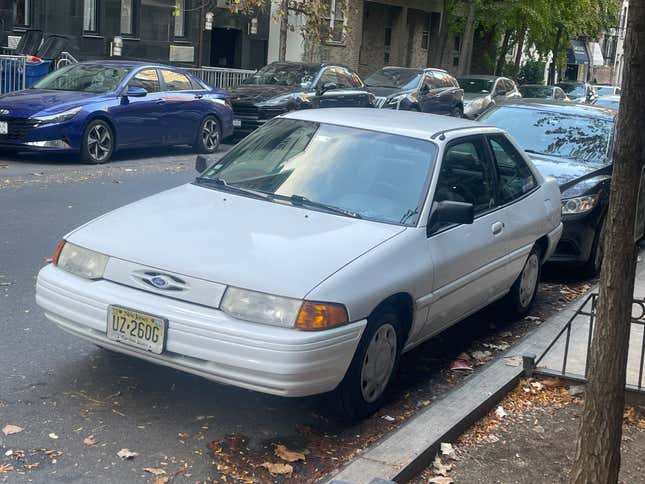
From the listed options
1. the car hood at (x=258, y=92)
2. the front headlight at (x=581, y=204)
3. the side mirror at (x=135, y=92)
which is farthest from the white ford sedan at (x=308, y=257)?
the car hood at (x=258, y=92)

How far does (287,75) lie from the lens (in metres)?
19.7

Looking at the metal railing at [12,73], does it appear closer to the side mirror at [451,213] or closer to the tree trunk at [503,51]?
the side mirror at [451,213]

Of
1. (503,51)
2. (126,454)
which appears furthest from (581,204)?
(503,51)

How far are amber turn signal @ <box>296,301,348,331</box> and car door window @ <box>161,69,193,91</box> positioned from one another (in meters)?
12.1

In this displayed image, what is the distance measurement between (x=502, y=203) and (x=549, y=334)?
3.24 ft

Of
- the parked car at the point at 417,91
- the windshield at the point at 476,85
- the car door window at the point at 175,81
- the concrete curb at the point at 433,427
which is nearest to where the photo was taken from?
the concrete curb at the point at 433,427

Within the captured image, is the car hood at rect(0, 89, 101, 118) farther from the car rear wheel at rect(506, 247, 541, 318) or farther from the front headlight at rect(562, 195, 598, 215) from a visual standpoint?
the car rear wheel at rect(506, 247, 541, 318)

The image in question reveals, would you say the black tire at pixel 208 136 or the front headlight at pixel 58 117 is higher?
the front headlight at pixel 58 117

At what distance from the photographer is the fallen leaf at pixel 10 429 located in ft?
15.5

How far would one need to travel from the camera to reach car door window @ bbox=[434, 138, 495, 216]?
20.2 ft

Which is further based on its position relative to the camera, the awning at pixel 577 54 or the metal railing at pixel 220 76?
the awning at pixel 577 54

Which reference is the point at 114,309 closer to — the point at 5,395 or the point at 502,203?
the point at 5,395

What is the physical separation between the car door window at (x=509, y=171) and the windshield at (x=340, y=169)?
107cm

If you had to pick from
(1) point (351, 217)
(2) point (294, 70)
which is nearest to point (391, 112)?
(1) point (351, 217)
